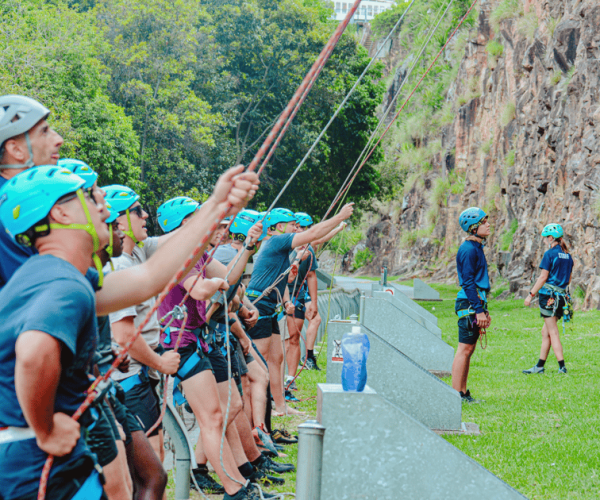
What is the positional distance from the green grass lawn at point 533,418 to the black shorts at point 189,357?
3.96 ft

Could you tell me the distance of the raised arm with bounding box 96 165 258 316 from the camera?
2.46m

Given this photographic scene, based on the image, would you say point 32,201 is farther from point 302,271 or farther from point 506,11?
point 506,11

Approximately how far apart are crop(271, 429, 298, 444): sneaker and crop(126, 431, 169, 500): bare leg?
329cm

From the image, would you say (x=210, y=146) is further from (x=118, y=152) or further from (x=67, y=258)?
(x=67, y=258)

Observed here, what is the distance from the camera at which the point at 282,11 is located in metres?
25.5

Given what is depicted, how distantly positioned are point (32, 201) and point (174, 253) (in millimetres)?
519

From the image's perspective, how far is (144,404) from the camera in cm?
394

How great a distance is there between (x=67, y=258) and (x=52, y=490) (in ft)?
2.44

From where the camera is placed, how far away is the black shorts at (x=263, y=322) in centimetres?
745

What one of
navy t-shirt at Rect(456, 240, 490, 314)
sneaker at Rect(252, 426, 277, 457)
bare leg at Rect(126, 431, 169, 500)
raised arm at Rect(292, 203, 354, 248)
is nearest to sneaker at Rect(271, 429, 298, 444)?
sneaker at Rect(252, 426, 277, 457)

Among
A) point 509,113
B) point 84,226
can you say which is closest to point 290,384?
point 84,226

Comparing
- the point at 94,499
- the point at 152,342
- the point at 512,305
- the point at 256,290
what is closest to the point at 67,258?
the point at 94,499

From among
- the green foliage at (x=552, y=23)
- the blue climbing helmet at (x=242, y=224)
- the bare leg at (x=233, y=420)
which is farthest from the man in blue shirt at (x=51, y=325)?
the green foliage at (x=552, y=23)

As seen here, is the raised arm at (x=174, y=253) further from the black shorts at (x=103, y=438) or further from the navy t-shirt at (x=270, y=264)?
the navy t-shirt at (x=270, y=264)
